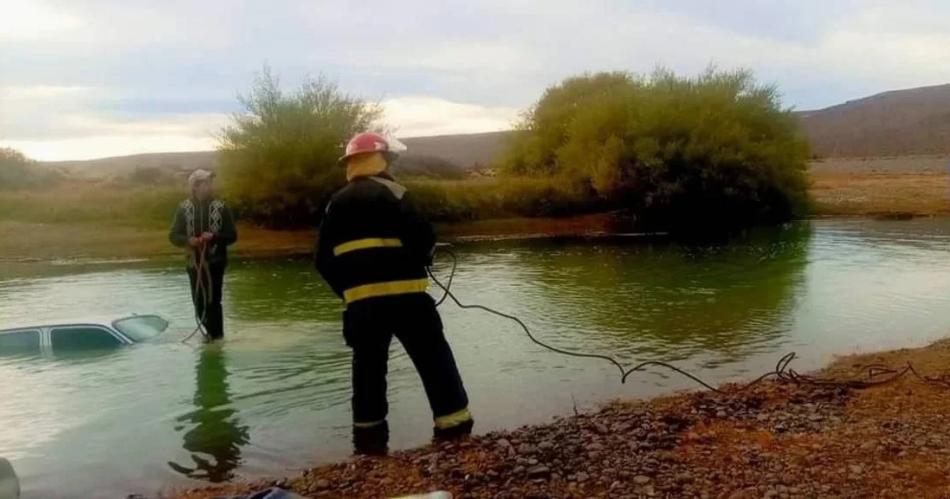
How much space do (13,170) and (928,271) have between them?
152 ft

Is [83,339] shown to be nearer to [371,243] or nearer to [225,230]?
[225,230]

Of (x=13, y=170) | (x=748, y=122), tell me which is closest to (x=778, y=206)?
(x=748, y=122)

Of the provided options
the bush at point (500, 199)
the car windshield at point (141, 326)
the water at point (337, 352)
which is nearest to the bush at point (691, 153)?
the bush at point (500, 199)

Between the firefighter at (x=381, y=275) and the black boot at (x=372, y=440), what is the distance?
17 mm

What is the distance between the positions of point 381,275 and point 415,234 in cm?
38

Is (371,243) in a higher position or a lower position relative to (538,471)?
higher

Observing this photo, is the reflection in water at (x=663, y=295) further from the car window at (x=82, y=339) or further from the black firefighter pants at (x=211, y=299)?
the car window at (x=82, y=339)

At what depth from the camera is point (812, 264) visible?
20828mm

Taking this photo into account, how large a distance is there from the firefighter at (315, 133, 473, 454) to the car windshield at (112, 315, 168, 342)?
18.4 feet

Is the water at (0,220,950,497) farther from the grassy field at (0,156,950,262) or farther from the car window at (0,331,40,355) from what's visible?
the grassy field at (0,156,950,262)

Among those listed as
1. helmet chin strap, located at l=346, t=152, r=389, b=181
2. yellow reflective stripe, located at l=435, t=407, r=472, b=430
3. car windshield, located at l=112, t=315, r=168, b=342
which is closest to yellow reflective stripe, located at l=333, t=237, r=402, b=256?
helmet chin strap, located at l=346, t=152, r=389, b=181

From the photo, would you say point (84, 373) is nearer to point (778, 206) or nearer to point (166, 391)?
point (166, 391)

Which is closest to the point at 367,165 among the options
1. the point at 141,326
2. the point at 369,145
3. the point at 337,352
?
the point at 369,145

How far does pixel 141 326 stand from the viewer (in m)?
12.5
